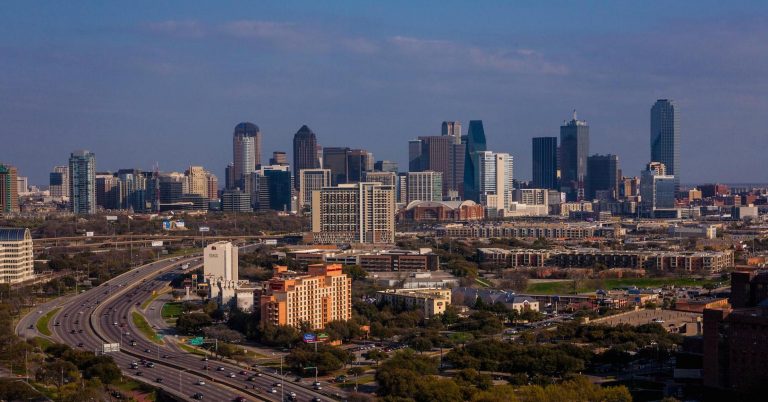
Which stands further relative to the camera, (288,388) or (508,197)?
(508,197)

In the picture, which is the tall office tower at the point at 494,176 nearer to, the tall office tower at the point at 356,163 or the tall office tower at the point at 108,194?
the tall office tower at the point at 356,163

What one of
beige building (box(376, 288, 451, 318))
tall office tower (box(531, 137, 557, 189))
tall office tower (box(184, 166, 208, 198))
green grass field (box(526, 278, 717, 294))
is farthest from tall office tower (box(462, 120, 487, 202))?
beige building (box(376, 288, 451, 318))

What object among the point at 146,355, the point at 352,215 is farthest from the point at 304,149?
the point at 146,355

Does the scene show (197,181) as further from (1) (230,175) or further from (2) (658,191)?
(2) (658,191)

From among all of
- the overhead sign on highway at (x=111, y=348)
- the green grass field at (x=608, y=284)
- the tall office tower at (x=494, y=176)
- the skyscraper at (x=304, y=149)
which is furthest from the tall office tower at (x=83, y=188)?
the overhead sign on highway at (x=111, y=348)

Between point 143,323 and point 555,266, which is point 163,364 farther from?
point 555,266

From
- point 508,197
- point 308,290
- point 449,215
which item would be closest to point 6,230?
point 308,290

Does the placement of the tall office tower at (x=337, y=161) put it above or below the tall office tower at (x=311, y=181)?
above

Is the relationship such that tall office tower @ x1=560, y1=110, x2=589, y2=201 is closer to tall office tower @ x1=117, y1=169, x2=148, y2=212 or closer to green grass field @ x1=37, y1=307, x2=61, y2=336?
tall office tower @ x1=117, y1=169, x2=148, y2=212
